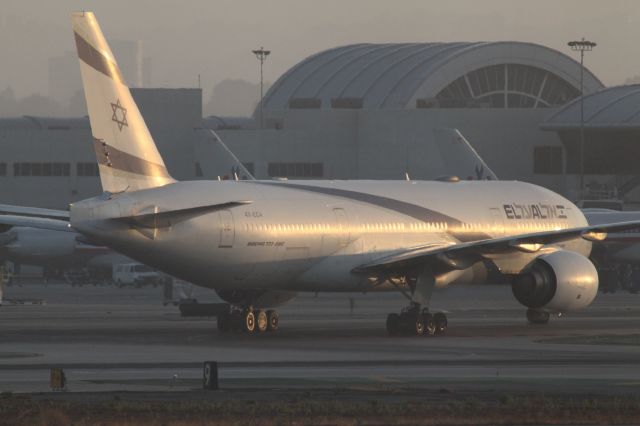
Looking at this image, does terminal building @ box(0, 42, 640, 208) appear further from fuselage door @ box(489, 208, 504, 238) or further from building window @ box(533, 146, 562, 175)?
fuselage door @ box(489, 208, 504, 238)

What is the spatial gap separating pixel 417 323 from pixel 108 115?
11.2 metres

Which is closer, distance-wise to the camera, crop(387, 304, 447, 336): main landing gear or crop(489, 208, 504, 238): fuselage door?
crop(387, 304, 447, 336): main landing gear

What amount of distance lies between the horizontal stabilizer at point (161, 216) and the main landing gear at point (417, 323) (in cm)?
701

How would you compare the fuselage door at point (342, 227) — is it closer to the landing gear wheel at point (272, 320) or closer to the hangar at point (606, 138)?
the landing gear wheel at point (272, 320)

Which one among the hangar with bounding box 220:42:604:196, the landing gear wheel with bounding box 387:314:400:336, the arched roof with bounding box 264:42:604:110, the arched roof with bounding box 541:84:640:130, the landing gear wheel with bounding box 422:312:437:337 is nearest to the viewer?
the landing gear wheel with bounding box 422:312:437:337

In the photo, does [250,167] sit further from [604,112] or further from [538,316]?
[538,316]

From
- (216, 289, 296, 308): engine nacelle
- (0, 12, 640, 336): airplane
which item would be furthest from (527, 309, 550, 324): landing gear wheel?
(216, 289, 296, 308): engine nacelle

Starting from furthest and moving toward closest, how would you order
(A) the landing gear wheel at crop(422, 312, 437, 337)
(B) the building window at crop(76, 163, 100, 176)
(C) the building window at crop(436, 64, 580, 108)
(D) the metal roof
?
(D) the metal roof
(C) the building window at crop(436, 64, 580, 108)
(B) the building window at crop(76, 163, 100, 176)
(A) the landing gear wheel at crop(422, 312, 437, 337)

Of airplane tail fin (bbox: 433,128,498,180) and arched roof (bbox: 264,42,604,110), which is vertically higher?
arched roof (bbox: 264,42,604,110)

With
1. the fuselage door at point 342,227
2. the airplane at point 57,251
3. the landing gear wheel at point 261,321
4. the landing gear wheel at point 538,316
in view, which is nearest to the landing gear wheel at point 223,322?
the landing gear wheel at point 261,321

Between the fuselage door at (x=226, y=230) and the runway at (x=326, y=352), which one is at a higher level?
the fuselage door at (x=226, y=230)

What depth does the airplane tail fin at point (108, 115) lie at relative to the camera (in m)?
39.4

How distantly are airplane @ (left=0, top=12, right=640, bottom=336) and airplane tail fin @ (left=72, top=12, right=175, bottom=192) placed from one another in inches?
1.5

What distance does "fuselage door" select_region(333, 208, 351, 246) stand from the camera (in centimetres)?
4431
